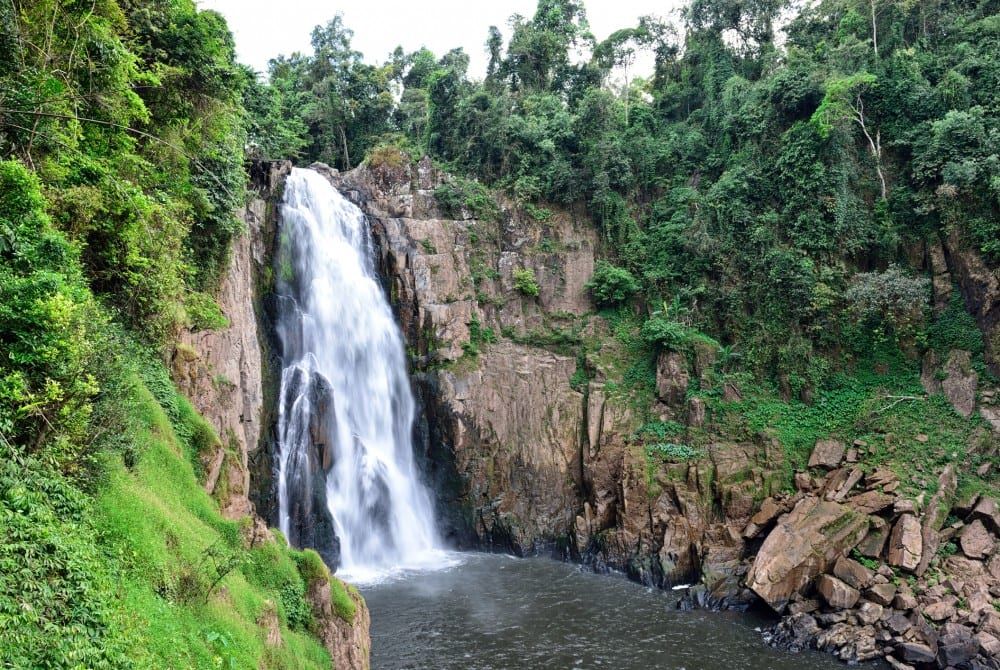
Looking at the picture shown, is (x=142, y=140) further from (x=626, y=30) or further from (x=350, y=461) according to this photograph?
(x=626, y=30)

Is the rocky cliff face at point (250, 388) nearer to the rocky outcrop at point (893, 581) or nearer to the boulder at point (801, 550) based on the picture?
the boulder at point (801, 550)

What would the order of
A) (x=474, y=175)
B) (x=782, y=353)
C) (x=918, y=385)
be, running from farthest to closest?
(x=474, y=175), (x=782, y=353), (x=918, y=385)

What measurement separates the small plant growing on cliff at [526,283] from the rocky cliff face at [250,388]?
32.8 feet

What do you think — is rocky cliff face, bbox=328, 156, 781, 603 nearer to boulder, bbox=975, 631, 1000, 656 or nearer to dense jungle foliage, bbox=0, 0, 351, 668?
boulder, bbox=975, 631, 1000, 656

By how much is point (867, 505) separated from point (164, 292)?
18.6 meters

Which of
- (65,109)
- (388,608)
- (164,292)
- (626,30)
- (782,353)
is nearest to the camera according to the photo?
(65,109)

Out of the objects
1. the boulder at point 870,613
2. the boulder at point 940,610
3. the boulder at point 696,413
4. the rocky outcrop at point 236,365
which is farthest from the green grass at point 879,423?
the rocky outcrop at point 236,365

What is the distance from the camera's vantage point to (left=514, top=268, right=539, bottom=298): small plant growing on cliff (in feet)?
86.9

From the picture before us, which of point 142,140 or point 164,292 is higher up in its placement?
point 142,140

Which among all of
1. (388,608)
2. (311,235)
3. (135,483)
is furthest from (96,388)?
(311,235)

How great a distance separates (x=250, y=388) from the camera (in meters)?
18.3

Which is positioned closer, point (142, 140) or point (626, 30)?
point (142, 140)

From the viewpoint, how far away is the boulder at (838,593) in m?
15.7

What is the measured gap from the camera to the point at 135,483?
8.48 metres
